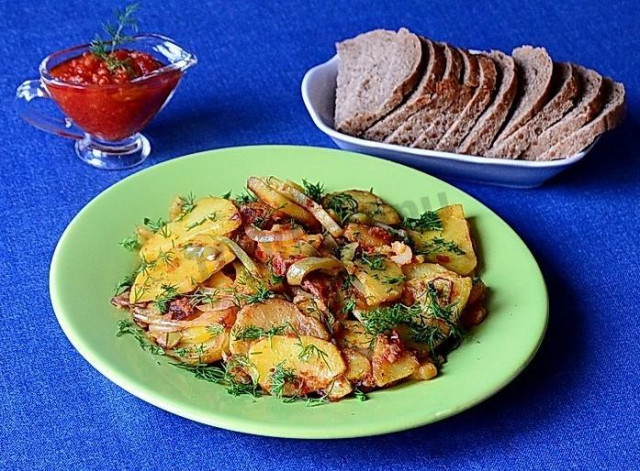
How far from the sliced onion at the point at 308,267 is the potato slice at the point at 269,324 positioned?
0.11 m

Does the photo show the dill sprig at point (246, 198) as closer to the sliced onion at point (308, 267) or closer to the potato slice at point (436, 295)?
the sliced onion at point (308, 267)

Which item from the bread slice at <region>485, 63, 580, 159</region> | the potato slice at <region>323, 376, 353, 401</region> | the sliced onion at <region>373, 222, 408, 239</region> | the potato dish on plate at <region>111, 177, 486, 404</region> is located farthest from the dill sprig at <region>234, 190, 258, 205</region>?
the bread slice at <region>485, 63, 580, 159</region>

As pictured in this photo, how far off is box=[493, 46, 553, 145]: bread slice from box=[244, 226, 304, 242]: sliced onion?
3.48 feet

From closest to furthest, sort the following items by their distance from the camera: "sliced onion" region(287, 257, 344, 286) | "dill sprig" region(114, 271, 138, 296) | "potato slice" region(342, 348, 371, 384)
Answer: "potato slice" region(342, 348, 371, 384)
"sliced onion" region(287, 257, 344, 286)
"dill sprig" region(114, 271, 138, 296)

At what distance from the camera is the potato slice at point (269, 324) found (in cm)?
242

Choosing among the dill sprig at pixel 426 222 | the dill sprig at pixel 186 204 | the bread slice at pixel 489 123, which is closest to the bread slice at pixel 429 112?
the bread slice at pixel 489 123

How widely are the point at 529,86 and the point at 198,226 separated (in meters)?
1.50

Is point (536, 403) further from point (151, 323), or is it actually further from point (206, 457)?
point (151, 323)

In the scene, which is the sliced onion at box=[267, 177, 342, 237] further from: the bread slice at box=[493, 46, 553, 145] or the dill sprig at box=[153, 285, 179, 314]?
the bread slice at box=[493, 46, 553, 145]

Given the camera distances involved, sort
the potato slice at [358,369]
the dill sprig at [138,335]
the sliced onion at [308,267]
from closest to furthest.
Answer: the potato slice at [358,369], the dill sprig at [138,335], the sliced onion at [308,267]

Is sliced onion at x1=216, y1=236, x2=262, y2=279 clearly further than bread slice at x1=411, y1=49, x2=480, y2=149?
No

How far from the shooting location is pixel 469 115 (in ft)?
11.4

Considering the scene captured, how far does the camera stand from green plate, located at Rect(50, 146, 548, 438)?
2.25 m

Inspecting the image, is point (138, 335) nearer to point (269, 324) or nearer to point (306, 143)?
point (269, 324)
